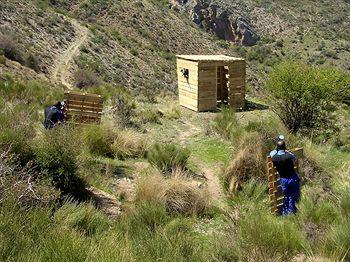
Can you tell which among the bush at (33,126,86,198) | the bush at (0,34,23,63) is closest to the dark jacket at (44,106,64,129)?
the bush at (33,126,86,198)

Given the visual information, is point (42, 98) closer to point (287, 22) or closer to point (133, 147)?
point (133, 147)

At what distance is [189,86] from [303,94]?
5.14m

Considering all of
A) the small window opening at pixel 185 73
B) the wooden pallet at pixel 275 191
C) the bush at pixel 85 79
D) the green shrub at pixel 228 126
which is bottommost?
the bush at pixel 85 79

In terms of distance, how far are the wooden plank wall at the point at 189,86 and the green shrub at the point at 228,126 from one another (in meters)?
2.47

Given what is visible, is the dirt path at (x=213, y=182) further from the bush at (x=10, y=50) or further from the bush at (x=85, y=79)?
the bush at (x=10, y=50)

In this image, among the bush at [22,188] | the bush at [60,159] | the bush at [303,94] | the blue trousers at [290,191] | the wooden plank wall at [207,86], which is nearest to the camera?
the bush at [22,188]

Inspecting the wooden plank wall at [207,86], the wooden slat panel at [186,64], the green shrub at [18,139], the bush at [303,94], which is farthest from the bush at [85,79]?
the green shrub at [18,139]

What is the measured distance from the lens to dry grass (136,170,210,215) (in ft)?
26.3

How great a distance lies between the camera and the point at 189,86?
19000 mm

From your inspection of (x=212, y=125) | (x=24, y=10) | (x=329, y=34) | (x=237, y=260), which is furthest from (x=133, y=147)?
(x=329, y=34)

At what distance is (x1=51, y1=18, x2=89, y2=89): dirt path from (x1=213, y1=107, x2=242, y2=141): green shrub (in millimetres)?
12533

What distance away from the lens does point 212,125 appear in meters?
15.2

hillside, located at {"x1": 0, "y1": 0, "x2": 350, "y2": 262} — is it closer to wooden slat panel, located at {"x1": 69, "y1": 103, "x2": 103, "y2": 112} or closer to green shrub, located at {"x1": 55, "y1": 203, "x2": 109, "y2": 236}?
green shrub, located at {"x1": 55, "y1": 203, "x2": 109, "y2": 236}

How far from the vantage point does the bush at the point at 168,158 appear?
10565 millimetres
